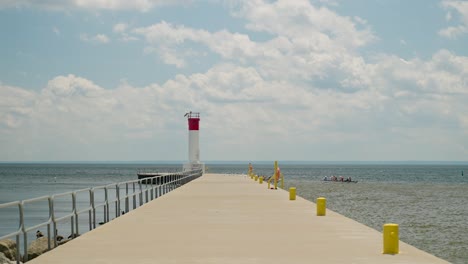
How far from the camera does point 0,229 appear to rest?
114 feet

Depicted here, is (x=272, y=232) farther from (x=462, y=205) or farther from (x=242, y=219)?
(x=462, y=205)

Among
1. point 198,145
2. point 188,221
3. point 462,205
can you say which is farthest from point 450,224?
point 198,145

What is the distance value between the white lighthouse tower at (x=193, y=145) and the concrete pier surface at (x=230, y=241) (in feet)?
167

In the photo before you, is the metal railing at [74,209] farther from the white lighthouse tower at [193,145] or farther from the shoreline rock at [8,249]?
the white lighthouse tower at [193,145]

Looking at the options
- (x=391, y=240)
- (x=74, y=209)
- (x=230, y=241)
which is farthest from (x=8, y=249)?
(x=391, y=240)

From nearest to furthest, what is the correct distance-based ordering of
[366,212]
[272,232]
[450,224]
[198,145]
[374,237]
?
1. [374,237]
2. [272,232]
3. [450,224]
4. [366,212]
5. [198,145]

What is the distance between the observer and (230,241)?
15.2 meters

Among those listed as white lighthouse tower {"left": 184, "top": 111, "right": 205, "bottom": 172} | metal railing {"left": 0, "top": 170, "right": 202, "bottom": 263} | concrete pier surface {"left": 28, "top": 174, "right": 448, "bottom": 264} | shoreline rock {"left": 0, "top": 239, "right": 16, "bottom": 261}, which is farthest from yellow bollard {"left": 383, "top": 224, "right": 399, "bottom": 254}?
white lighthouse tower {"left": 184, "top": 111, "right": 205, "bottom": 172}

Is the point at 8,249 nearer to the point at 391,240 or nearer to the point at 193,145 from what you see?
the point at 391,240

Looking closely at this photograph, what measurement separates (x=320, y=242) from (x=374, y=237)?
Result: 5.43 ft

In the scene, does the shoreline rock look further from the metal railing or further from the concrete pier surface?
the concrete pier surface

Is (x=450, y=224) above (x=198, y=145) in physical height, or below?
below

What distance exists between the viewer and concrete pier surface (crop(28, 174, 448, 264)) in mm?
12531

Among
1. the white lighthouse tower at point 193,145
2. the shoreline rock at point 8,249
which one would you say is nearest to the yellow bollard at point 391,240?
the shoreline rock at point 8,249
